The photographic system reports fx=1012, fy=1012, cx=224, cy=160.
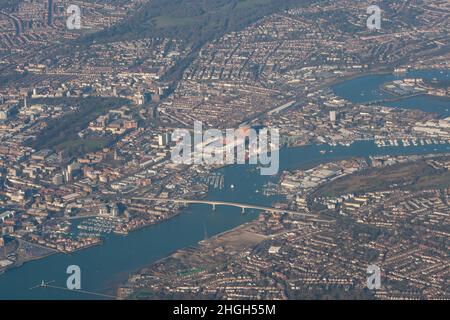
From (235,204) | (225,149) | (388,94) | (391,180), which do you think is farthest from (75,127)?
(391,180)

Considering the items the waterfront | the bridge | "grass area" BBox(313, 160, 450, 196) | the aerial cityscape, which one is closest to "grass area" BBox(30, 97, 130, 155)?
the aerial cityscape

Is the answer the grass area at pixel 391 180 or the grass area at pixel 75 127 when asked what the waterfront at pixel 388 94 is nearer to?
the grass area at pixel 391 180

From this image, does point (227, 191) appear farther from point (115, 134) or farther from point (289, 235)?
point (115, 134)

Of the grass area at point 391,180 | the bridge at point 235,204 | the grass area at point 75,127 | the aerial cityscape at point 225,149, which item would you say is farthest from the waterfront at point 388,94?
the bridge at point 235,204

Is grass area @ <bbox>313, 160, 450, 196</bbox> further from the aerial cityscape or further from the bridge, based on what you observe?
the bridge

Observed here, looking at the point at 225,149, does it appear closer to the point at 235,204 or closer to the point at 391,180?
the point at 235,204

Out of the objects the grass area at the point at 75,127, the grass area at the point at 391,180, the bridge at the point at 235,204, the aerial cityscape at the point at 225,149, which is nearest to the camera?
the aerial cityscape at the point at 225,149
